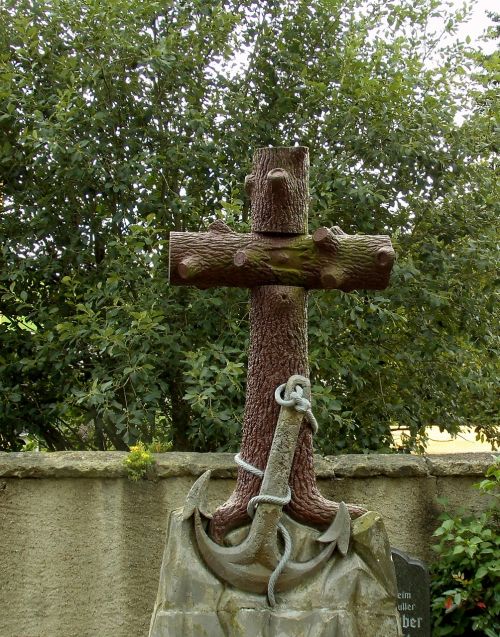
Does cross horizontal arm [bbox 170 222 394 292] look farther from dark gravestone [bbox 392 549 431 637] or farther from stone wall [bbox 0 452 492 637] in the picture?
dark gravestone [bbox 392 549 431 637]

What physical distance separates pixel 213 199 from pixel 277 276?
2644 millimetres

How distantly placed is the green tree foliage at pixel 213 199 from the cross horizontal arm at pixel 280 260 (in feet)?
6.08

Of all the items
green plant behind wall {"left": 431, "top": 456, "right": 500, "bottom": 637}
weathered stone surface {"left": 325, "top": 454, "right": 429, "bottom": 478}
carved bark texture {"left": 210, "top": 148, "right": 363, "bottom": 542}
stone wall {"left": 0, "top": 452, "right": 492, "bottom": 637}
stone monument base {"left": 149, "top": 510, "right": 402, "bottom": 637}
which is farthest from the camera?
weathered stone surface {"left": 325, "top": 454, "right": 429, "bottom": 478}

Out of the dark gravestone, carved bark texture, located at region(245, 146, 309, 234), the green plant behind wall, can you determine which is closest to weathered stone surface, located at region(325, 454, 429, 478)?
the green plant behind wall

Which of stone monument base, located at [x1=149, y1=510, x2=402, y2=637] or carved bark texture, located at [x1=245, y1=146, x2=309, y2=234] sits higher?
carved bark texture, located at [x1=245, y1=146, x2=309, y2=234]

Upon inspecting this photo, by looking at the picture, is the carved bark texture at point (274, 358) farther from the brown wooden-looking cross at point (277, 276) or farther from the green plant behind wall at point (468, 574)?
the green plant behind wall at point (468, 574)

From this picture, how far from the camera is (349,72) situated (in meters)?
5.06

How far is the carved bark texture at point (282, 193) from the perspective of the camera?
255 centimetres

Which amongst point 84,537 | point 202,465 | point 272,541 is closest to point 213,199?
point 202,465

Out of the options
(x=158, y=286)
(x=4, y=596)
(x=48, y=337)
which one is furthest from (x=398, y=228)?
(x=4, y=596)

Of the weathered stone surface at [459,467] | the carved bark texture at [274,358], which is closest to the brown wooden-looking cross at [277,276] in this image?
the carved bark texture at [274,358]

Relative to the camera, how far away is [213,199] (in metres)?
5.10

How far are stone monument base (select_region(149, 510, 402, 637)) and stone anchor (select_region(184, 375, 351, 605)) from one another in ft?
0.11

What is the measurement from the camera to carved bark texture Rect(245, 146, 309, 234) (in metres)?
2.55
